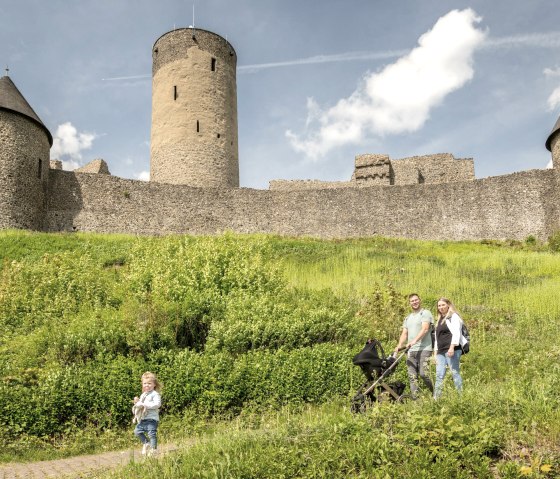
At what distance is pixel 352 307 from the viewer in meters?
14.2

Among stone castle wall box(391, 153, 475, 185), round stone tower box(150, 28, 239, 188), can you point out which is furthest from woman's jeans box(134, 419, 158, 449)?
stone castle wall box(391, 153, 475, 185)

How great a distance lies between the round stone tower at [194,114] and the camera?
33625mm

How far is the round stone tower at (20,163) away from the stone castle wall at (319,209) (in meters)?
1.06

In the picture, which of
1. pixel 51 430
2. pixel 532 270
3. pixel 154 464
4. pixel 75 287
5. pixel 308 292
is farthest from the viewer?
pixel 532 270

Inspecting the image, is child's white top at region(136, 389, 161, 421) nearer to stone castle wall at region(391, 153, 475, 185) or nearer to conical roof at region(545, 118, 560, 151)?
conical roof at region(545, 118, 560, 151)

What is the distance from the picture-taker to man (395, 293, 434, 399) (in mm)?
8133

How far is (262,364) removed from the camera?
9.55 m

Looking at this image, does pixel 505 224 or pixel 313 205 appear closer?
pixel 505 224

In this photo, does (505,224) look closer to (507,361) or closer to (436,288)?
(436,288)

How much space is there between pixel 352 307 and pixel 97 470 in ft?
28.4

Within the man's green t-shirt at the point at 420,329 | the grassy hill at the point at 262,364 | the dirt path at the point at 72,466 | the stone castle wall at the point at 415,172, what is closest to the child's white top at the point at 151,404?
the dirt path at the point at 72,466

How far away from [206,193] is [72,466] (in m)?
22.7

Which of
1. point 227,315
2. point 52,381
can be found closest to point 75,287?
point 227,315

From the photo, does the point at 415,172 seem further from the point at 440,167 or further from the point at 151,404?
the point at 151,404
